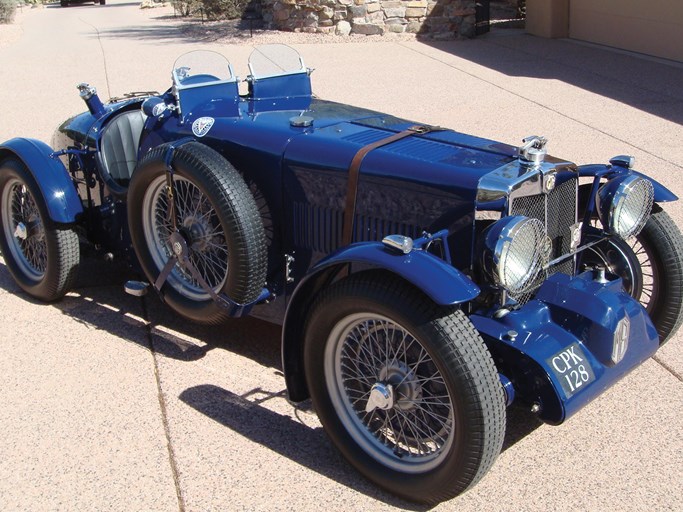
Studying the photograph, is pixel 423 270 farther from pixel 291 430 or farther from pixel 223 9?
pixel 223 9

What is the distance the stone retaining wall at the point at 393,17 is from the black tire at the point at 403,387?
45.4 ft

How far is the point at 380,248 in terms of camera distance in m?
2.83

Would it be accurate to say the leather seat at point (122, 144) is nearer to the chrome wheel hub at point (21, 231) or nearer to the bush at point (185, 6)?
the chrome wheel hub at point (21, 231)

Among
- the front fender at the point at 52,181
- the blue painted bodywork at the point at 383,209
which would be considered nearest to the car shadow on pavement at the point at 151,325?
the blue painted bodywork at the point at 383,209

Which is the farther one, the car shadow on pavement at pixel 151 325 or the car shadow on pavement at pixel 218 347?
the car shadow on pavement at pixel 151 325

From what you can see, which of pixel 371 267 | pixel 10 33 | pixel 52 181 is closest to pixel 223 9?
pixel 10 33

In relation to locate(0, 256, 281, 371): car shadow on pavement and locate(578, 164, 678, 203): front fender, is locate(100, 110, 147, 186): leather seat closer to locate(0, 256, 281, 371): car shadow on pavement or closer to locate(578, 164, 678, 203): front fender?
locate(0, 256, 281, 371): car shadow on pavement

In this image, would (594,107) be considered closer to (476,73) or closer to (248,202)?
(476,73)

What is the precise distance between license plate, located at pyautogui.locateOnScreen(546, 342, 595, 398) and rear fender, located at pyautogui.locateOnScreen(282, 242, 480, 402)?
0.48 metres

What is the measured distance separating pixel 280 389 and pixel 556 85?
323 inches

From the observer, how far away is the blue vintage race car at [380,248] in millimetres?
2783

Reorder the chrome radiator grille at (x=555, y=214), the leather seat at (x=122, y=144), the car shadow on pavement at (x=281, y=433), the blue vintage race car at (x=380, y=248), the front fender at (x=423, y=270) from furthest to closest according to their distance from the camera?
the leather seat at (x=122, y=144) → the chrome radiator grille at (x=555, y=214) → the car shadow on pavement at (x=281, y=433) → the blue vintage race car at (x=380, y=248) → the front fender at (x=423, y=270)

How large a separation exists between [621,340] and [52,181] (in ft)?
9.85

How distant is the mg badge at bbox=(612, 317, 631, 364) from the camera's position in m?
2.99
